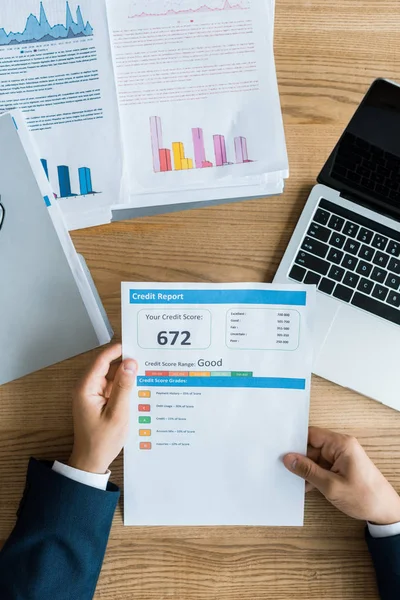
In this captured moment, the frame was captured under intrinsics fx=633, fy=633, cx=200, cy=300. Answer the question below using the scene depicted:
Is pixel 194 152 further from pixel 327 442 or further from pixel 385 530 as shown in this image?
pixel 385 530

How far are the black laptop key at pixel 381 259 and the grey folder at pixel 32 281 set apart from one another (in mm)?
351

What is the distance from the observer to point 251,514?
0.77 metres

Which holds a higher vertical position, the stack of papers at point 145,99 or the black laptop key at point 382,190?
the stack of papers at point 145,99

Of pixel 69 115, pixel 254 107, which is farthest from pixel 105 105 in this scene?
pixel 254 107

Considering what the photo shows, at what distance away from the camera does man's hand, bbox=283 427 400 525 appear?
0.75 metres

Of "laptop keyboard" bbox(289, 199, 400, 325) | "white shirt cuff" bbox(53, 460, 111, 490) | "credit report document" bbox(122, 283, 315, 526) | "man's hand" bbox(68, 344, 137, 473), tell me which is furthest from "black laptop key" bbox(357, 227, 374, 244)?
"white shirt cuff" bbox(53, 460, 111, 490)

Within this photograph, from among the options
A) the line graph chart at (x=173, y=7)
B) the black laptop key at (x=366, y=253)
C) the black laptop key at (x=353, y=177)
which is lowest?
the black laptop key at (x=366, y=253)

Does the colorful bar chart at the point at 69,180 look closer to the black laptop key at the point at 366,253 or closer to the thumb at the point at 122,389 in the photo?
the thumb at the point at 122,389

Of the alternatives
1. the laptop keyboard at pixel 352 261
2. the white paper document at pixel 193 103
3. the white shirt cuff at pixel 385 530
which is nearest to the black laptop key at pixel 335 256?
the laptop keyboard at pixel 352 261

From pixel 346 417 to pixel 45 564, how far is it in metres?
0.40

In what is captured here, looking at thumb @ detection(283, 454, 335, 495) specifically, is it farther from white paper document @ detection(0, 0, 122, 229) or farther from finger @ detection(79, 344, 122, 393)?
white paper document @ detection(0, 0, 122, 229)

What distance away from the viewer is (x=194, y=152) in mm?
792

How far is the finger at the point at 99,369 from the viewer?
29.3 inches

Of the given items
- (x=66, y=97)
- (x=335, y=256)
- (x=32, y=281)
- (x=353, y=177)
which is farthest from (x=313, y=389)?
(x=66, y=97)
